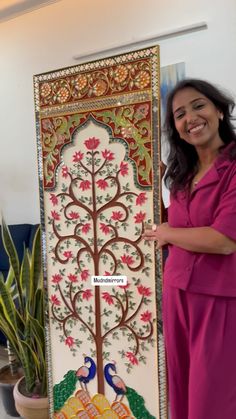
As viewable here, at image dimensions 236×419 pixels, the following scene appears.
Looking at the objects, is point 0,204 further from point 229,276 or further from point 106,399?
point 229,276

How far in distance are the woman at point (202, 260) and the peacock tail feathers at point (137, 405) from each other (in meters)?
0.27

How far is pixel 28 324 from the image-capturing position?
6.64 ft

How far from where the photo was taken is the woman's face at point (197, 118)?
1.28 meters

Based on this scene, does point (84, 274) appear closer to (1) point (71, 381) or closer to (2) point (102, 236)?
(2) point (102, 236)

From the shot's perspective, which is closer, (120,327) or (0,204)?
(120,327)

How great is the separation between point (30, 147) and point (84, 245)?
6.79ft

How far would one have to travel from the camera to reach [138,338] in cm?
166

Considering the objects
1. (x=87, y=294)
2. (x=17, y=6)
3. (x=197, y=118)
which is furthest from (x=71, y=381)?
(x=17, y=6)

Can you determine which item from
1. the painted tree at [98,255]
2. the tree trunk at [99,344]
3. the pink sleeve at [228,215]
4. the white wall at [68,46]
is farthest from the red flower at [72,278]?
the white wall at [68,46]

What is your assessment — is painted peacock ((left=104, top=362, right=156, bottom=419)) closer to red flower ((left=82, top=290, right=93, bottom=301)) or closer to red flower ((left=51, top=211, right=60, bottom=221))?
red flower ((left=82, top=290, right=93, bottom=301))

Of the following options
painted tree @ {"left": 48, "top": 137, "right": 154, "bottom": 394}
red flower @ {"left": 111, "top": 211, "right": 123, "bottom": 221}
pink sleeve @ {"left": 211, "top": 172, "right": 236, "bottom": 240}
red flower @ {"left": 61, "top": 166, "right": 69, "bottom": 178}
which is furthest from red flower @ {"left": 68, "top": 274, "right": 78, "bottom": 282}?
pink sleeve @ {"left": 211, "top": 172, "right": 236, "bottom": 240}

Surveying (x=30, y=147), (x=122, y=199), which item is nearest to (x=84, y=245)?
(x=122, y=199)

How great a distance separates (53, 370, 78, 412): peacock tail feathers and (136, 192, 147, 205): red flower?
2.87ft

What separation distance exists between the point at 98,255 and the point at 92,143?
0.50 metres
